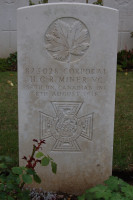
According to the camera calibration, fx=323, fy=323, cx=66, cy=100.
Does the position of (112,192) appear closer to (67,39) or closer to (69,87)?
(69,87)

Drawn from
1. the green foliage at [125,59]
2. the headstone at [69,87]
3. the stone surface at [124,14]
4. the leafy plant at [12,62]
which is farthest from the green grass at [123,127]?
the leafy plant at [12,62]

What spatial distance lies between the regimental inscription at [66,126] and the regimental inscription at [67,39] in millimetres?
450

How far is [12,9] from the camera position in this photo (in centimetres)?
909

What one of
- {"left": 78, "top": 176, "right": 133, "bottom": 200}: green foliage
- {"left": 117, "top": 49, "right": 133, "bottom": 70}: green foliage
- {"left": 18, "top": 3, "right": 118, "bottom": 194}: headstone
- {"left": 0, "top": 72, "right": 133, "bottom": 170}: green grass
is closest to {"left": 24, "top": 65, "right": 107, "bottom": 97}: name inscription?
{"left": 18, "top": 3, "right": 118, "bottom": 194}: headstone

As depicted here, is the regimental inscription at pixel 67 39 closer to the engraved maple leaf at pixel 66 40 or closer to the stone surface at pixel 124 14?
the engraved maple leaf at pixel 66 40

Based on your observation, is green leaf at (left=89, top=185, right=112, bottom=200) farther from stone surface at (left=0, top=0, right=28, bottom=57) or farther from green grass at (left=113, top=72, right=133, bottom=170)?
stone surface at (left=0, top=0, right=28, bottom=57)

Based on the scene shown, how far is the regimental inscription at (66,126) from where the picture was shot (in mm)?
3014

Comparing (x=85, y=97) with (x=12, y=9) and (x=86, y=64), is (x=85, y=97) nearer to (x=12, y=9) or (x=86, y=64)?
(x=86, y=64)

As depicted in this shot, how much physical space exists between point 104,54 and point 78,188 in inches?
52.2

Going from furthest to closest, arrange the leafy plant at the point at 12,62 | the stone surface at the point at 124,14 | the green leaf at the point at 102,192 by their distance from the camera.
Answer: the stone surface at the point at 124,14 → the leafy plant at the point at 12,62 → the green leaf at the point at 102,192

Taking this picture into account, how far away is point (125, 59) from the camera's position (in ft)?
29.4

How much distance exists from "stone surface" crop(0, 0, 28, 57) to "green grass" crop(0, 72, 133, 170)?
1.83 meters

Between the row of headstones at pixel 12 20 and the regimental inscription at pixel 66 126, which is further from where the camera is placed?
the row of headstones at pixel 12 20

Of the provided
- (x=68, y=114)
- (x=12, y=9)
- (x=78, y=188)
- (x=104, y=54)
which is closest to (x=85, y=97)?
(x=68, y=114)
